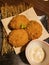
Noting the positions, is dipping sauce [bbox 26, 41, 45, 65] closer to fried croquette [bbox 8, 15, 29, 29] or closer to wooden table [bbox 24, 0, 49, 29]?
fried croquette [bbox 8, 15, 29, 29]

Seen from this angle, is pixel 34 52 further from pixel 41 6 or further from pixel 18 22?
pixel 41 6

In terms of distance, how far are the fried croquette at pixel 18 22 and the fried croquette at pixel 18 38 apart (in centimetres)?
4

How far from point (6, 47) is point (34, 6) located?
280 millimetres

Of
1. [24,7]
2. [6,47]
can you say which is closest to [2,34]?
[6,47]

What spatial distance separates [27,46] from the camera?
2.76ft

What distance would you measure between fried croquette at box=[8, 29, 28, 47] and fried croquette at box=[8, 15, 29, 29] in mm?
39

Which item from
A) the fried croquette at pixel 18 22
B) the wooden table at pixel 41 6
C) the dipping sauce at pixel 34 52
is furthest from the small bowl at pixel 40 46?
the wooden table at pixel 41 6

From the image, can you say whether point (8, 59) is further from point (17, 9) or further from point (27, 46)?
point (17, 9)

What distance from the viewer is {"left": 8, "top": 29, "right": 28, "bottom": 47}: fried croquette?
87 cm

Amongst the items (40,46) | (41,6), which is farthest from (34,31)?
(41,6)

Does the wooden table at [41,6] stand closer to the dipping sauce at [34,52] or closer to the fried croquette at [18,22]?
the fried croquette at [18,22]

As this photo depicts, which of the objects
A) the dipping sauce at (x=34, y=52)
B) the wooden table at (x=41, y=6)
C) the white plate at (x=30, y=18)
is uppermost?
the wooden table at (x=41, y=6)

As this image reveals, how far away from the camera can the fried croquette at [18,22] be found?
0.91 meters

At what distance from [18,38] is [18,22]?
9cm
